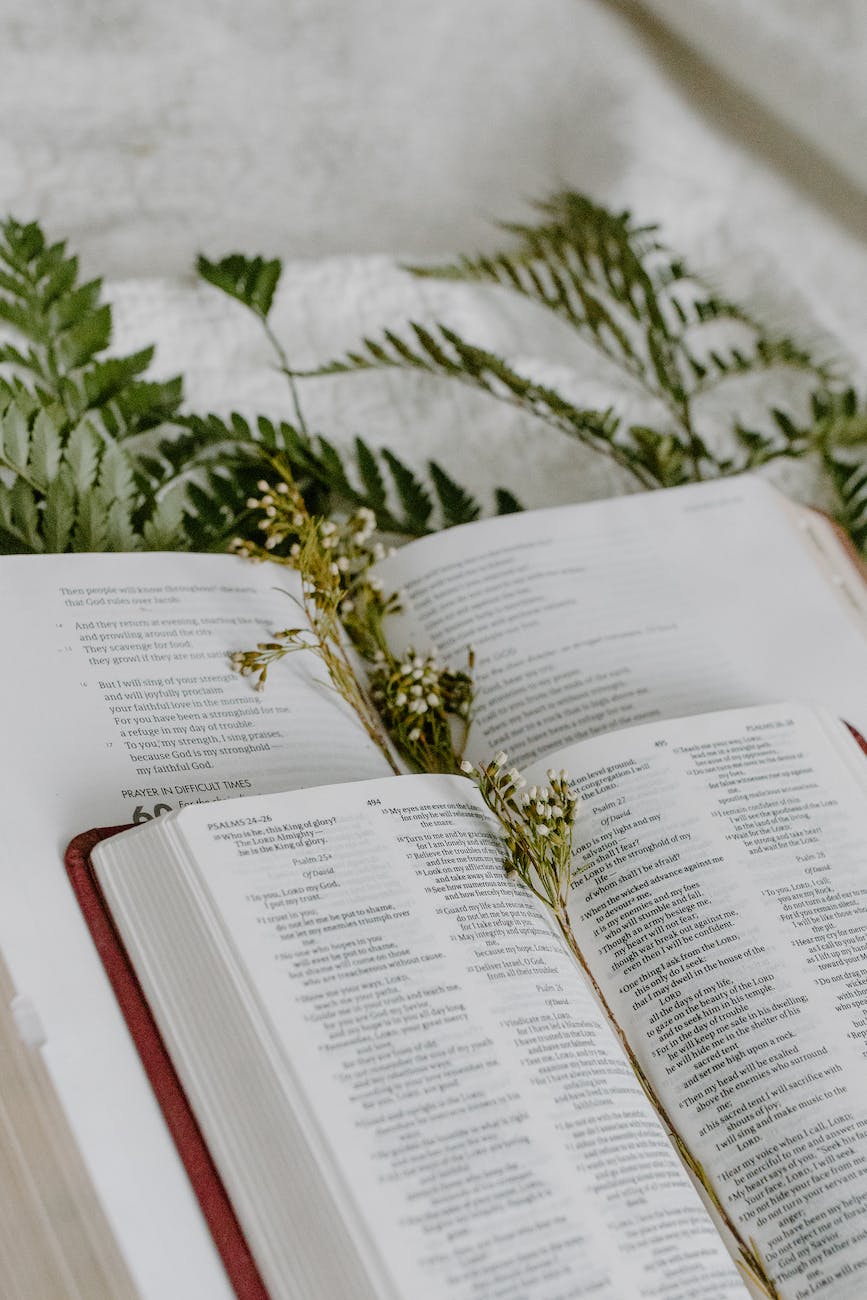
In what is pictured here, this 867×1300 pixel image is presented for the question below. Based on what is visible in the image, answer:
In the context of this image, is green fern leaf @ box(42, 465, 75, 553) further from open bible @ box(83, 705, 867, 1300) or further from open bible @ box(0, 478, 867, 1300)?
open bible @ box(83, 705, 867, 1300)

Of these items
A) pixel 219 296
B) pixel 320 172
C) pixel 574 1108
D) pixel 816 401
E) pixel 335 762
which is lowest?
pixel 574 1108

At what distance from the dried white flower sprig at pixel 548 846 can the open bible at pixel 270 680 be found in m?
Result: 0.02

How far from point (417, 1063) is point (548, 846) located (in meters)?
0.12

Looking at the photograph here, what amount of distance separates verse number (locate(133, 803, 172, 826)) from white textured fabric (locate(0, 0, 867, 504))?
1.21ft

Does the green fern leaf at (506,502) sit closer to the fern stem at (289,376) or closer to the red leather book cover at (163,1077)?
the fern stem at (289,376)

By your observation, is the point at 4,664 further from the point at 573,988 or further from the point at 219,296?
the point at 219,296

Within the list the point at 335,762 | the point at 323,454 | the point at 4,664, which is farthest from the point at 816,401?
the point at 4,664

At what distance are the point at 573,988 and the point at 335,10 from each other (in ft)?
2.69

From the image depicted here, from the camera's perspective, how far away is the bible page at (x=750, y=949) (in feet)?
1.57

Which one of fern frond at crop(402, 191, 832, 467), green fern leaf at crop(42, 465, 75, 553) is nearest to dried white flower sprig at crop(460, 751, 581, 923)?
green fern leaf at crop(42, 465, 75, 553)

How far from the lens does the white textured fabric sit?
2.81 feet

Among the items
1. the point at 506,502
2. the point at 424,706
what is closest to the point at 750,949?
the point at 424,706

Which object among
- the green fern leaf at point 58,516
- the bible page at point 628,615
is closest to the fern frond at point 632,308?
the bible page at point 628,615

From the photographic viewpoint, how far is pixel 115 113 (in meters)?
0.91
